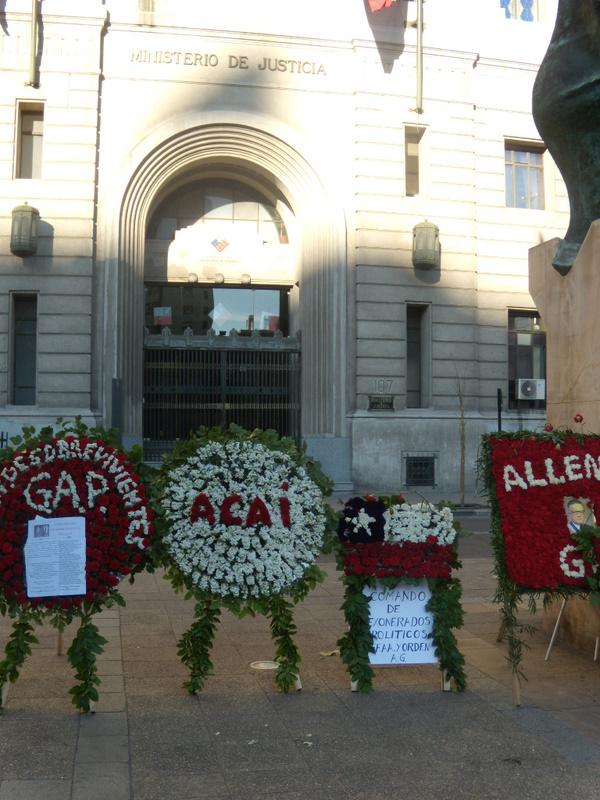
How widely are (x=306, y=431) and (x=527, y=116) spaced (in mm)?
11922

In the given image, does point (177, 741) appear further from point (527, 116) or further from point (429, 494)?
point (527, 116)

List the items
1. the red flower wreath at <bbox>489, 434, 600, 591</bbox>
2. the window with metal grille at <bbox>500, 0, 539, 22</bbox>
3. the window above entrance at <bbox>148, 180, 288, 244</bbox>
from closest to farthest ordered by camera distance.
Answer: the red flower wreath at <bbox>489, 434, 600, 591</bbox> → the window above entrance at <bbox>148, 180, 288, 244</bbox> → the window with metal grille at <bbox>500, 0, 539, 22</bbox>

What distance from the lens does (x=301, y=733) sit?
5254 millimetres

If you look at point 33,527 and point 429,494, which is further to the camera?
point 429,494

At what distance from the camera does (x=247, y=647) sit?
299 inches

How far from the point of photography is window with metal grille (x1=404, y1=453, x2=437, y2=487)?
77.1ft

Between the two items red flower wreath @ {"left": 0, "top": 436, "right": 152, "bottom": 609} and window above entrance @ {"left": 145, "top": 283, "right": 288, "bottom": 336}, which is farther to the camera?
window above entrance @ {"left": 145, "top": 283, "right": 288, "bottom": 336}

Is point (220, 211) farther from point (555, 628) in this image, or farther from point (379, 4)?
point (555, 628)

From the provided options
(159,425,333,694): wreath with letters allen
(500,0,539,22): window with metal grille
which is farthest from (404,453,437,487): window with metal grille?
(159,425,333,694): wreath with letters allen

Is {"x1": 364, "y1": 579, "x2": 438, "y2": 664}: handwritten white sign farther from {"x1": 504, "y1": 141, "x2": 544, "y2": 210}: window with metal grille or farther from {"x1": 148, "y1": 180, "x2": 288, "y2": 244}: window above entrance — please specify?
{"x1": 504, "y1": 141, "x2": 544, "y2": 210}: window with metal grille

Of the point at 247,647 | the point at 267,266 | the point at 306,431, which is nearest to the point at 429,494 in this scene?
the point at 306,431

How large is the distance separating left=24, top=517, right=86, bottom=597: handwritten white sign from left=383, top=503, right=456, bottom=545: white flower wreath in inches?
87.4

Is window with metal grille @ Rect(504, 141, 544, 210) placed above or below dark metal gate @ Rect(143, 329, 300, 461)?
above

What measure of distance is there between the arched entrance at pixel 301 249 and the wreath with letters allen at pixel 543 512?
1681 cm
